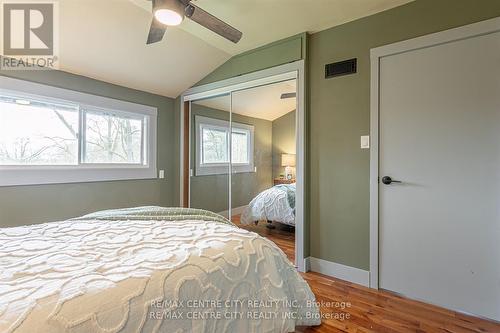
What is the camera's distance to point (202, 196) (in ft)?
12.7

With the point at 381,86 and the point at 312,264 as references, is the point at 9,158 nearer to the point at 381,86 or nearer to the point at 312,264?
the point at 312,264

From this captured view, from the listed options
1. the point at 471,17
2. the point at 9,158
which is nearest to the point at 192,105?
the point at 9,158

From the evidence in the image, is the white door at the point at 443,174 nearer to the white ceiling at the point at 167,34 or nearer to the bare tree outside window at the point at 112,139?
the white ceiling at the point at 167,34

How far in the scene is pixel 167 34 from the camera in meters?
2.69

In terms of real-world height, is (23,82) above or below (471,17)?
below

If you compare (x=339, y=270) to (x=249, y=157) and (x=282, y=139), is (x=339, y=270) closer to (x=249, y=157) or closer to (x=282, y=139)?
(x=282, y=139)

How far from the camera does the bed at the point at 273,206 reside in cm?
299

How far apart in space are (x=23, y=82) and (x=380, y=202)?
11.5ft

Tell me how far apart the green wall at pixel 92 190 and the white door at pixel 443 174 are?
2.81m

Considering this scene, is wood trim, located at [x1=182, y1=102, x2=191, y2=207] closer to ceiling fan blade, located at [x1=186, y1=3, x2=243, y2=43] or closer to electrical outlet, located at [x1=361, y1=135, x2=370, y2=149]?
ceiling fan blade, located at [x1=186, y1=3, x2=243, y2=43]

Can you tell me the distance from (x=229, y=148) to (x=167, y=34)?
154 centimetres

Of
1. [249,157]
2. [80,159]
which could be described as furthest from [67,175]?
[249,157]

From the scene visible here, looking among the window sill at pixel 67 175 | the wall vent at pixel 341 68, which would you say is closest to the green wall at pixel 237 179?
the window sill at pixel 67 175

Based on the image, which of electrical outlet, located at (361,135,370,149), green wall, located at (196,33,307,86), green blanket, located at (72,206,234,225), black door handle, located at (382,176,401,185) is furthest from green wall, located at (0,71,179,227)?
black door handle, located at (382,176,401,185)
